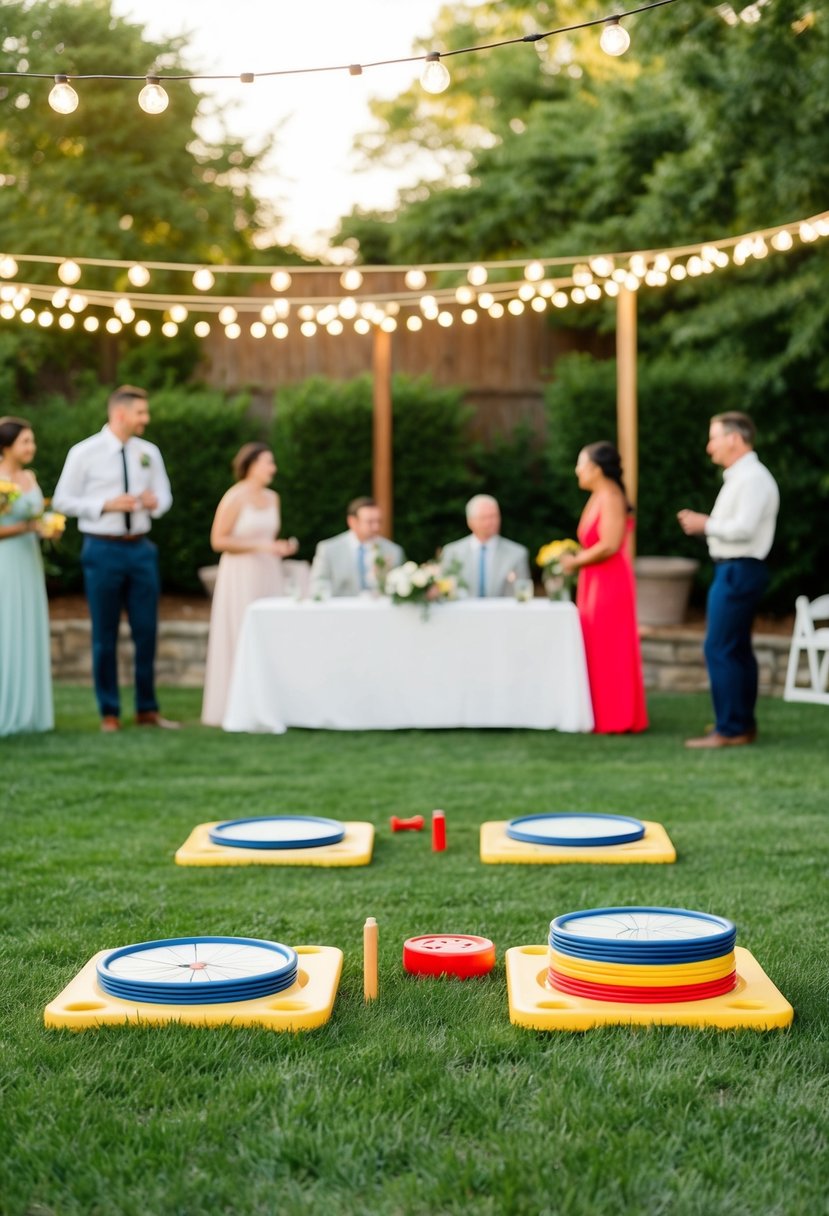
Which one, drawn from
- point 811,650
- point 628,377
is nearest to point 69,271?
point 628,377

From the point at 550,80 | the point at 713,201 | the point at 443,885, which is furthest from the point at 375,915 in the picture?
the point at 550,80

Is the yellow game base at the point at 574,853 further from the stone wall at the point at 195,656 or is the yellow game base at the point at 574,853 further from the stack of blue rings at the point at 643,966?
the stone wall at the point at 195,656

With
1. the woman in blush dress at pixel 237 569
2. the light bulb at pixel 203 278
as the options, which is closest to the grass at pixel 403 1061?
the woman in blush dress at pixel 237 569

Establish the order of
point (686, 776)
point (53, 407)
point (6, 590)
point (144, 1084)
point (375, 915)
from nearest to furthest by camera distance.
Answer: point (144, 1084)
point (375, 915)
point (686, 776)
point (6, 590)
point (53, 407)

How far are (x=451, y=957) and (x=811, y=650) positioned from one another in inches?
249

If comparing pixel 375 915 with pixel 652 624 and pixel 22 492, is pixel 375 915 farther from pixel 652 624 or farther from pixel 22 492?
pixel 652 624

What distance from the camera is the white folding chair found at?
347 inches

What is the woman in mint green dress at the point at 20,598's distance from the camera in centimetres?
746

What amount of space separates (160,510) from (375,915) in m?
4.32

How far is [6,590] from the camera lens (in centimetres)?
748

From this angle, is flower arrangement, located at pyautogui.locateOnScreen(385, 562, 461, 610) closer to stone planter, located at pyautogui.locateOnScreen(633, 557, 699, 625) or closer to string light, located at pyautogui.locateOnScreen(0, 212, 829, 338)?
string light, located at pyautogui.locateOnScreen(0, 212, 829, 338)

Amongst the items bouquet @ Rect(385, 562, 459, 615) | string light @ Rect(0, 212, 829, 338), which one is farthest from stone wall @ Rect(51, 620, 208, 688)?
bouquet @ Rect(385, 562, 459, 615)

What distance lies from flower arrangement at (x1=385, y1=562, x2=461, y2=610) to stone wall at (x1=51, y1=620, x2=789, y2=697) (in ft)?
8.68

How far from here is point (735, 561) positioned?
6914 mm
